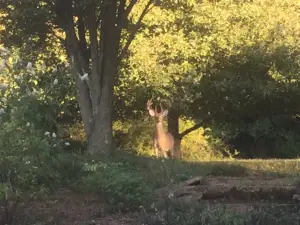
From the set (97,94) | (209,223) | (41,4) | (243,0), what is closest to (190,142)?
(243,0)

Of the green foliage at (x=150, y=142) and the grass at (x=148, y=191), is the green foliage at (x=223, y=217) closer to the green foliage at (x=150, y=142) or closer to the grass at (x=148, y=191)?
the grass at (x=148, y=191)

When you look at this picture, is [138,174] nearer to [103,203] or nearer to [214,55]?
[103,203]

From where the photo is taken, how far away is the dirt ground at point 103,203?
6320mm

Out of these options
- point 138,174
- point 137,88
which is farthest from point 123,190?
point 137,88

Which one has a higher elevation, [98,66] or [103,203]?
[98,66]

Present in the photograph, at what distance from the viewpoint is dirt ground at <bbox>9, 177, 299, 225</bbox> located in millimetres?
6320

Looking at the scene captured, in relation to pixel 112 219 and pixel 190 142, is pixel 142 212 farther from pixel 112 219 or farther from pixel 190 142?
pixel 190 142

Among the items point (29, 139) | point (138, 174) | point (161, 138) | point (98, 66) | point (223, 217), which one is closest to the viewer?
point (223, 217)

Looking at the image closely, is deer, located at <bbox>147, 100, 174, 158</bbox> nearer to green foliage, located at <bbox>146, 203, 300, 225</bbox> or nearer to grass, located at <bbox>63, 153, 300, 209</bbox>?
grass, located at <bbox>63, 153, 300, 209</bbox>

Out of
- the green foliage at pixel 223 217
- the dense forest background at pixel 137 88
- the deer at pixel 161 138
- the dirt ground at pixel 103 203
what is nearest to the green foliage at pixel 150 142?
the dense forest background at pixel 137 88

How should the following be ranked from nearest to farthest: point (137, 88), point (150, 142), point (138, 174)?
point (138, 174) < point (137, 88) < point (150, 142)

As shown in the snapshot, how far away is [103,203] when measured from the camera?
7.18 metres

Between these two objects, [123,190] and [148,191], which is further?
[148,191]

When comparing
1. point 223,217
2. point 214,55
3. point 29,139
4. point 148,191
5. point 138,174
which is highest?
point 214,55
